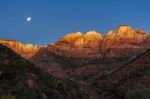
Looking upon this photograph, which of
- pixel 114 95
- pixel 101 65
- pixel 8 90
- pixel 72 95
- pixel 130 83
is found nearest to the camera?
pixel 8 90

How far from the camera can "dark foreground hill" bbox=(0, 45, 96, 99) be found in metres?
28.8

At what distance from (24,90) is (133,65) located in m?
40.8

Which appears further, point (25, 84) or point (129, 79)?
point (129, 79)

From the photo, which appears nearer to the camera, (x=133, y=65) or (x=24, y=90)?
(x=24, y=90)

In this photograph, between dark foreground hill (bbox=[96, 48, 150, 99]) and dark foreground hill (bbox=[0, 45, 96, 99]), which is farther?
dark foreground hill (bbox=[96, 48, 150, 99])

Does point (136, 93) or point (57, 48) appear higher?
point (57, 48)

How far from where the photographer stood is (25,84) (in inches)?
1171

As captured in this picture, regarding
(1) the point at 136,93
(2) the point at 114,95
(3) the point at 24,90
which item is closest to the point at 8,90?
(3) the point at 24,90

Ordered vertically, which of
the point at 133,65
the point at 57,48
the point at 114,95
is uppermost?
the point at 57,48

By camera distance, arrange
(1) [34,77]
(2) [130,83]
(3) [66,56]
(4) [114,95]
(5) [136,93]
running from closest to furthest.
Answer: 1. (1) [34,77]
2. (5) [136,93]
3. (4) [114,95]
4. (2) [130,83]
5. (3) [66,56]

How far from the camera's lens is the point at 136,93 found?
3891 centimetres

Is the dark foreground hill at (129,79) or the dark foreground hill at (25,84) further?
the dark foreground hill at (129,79)

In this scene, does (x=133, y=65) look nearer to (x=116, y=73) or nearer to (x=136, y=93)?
(x=116, y=73)

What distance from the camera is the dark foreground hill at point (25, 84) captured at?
2875 cm
